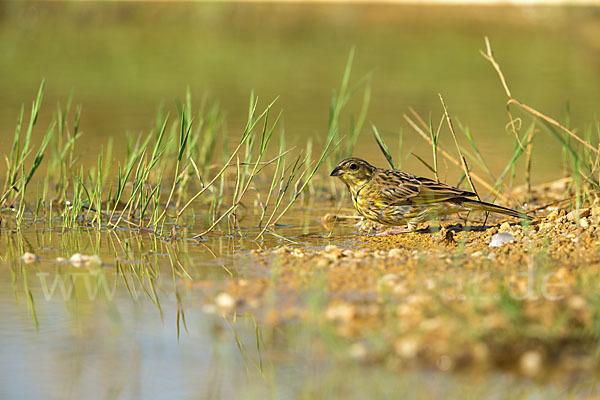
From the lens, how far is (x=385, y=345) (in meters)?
3.96

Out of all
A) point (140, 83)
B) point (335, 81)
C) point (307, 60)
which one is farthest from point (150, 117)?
point (307, 60)

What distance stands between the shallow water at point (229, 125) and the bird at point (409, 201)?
350mm

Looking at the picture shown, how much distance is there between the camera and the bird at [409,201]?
→ 6539 mm

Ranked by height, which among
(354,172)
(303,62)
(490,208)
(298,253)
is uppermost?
(303,62)

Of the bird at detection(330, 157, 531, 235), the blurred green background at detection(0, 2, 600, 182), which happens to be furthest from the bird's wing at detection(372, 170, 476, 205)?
the blurred green background at detection(0, 2, 600, 182)

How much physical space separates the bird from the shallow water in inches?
13.8

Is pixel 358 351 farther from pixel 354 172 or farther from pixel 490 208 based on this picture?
pixel 354 172

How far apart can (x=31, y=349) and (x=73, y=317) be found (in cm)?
43

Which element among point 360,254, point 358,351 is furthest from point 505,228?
point 358,351

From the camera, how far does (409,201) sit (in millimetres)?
6566

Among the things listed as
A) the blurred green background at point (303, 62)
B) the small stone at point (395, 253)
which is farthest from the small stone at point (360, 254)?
the blurred green background at point (303, 62)

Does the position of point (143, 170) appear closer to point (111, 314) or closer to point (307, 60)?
point (111, 314)

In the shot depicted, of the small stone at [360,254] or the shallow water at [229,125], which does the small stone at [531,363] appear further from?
the small stone at [360,254]

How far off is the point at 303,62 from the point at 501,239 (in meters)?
12.9
